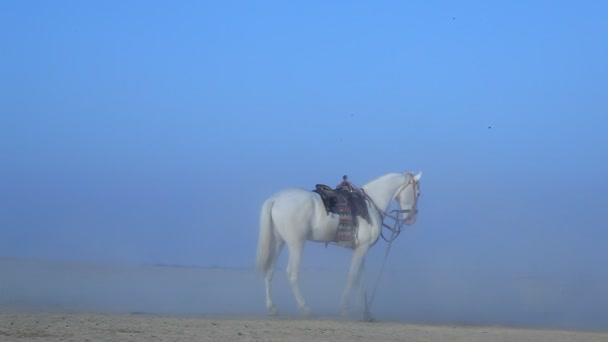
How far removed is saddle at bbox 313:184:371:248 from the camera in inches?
711

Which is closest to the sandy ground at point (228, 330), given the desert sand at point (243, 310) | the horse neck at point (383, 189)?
the desert sand at point (243, 310)

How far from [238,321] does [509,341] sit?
4029 millimetres

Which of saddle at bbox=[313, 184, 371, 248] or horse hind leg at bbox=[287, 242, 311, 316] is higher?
saddle at bbox=[313, 184, 371, 248]

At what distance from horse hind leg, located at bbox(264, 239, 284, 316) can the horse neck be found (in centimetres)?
190

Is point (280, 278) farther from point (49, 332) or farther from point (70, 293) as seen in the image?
point (49, 332)

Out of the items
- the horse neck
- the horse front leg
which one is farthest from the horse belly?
the horse neck

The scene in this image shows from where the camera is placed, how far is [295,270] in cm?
1761

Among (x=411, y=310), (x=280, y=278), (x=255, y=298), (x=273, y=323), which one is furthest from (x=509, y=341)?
(x=280, y=278)

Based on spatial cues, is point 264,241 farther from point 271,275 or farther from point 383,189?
point 383,189

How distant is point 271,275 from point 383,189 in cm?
264

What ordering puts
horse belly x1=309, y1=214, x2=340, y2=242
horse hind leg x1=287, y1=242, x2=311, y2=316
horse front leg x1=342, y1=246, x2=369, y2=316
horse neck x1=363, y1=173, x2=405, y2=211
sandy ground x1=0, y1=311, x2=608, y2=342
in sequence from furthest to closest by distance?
horse neck x1=363, y1=173, x2=405, y2=211, horse belly x1=309, y1=214, x2=340, y2=242, horse front leg x1=342, y1=246, x2=369, y2=316, horse hind leg x1=287, y1=242, x2=311, y2=316, sandy ground x1=0, y1=311, x2=608, y2=342

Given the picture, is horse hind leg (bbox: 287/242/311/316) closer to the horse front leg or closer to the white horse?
the white horse

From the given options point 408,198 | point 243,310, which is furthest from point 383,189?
point 243,310

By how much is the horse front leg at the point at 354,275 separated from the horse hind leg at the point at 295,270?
0.70m
